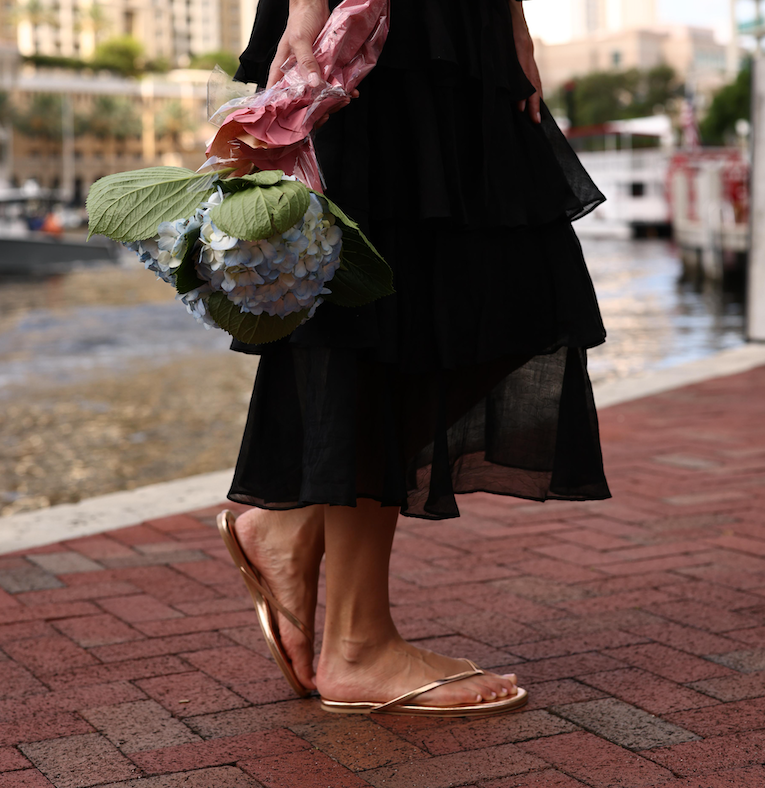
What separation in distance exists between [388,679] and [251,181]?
2.79 feet

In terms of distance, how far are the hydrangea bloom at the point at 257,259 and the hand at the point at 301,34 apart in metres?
0.27

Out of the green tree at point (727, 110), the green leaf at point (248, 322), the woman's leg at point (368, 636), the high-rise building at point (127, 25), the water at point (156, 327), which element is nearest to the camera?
the green leaf at point (248, 322)

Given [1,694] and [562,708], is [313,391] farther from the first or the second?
[1,694]

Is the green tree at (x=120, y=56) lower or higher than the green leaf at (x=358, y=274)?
higher

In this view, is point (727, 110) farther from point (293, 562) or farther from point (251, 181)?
point (251, 181)

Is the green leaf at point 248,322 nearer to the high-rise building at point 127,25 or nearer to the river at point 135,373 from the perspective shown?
the river at point 135,373

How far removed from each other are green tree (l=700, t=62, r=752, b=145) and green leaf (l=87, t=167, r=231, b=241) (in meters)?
50.3

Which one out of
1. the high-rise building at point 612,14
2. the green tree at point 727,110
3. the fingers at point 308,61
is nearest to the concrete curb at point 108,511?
the fingers at point 308,61

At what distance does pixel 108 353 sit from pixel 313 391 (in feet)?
27.0

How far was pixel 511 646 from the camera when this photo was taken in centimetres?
214

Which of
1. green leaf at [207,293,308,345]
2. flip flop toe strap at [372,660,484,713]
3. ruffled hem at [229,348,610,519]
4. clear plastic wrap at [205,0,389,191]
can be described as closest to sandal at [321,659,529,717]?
flip flop toe strap at [372,660,484,713]

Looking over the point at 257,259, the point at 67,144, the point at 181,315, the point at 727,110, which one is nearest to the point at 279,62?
the point at 257,259

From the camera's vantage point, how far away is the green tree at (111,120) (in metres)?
88.8

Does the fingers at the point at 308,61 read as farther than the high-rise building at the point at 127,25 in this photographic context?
No
